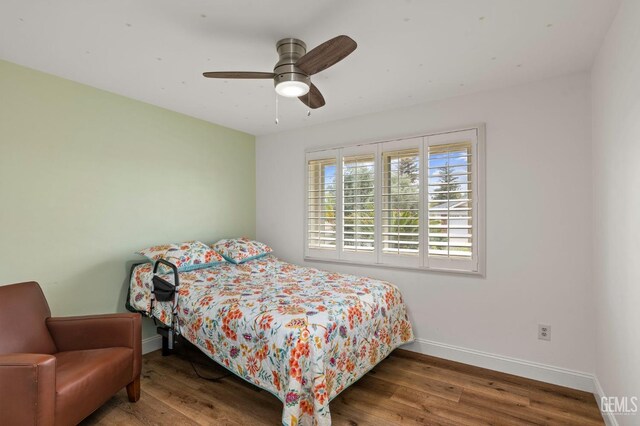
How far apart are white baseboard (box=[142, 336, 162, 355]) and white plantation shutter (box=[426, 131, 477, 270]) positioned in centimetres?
274

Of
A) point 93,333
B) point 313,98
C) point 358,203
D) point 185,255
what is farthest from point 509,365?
point 93,333

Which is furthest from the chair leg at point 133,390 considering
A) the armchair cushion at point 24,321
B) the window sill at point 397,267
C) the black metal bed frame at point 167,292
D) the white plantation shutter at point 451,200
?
the white plantation shutter at point 451,200

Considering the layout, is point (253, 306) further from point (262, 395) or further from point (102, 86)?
point (102, 86)

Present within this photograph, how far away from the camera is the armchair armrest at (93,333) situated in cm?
211

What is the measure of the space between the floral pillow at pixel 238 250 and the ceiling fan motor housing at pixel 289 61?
2030 mm

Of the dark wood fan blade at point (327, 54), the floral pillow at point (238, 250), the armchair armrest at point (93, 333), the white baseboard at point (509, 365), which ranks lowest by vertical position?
the white baseboard at point (509, 365)

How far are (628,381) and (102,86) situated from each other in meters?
4.10

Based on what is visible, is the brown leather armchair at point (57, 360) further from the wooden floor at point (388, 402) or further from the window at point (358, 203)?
the window at point (358, 203)

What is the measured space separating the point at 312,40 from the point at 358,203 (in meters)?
1.78

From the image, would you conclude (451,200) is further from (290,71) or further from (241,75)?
(241,75)

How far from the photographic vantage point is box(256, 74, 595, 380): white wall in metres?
Answer: 2.39

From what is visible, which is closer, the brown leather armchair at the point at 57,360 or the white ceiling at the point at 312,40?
the brown leather armchair at the point at 57,360

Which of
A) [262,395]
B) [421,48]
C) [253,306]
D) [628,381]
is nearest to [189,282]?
[253,306]

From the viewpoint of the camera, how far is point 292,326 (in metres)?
1.88
